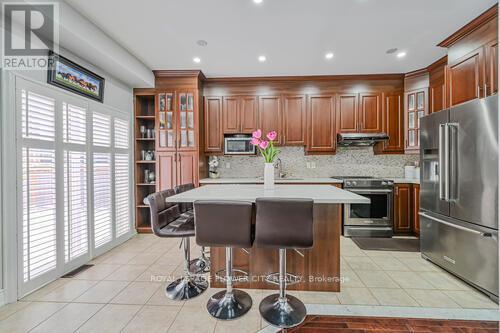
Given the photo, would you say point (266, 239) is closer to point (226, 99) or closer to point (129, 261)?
point (129, 261)

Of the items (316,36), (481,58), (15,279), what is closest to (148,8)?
(316,36)

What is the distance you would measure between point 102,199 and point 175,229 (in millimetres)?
1784

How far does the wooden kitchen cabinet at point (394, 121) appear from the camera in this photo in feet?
12.9

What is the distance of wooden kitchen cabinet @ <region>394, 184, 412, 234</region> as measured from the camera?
3.70m

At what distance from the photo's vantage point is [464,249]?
87.7 inches

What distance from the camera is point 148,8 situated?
2.19 meters

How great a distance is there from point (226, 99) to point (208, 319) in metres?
3.36

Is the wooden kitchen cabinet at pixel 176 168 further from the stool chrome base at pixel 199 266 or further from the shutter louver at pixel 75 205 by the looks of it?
the stool chrome base at pixel 199 266

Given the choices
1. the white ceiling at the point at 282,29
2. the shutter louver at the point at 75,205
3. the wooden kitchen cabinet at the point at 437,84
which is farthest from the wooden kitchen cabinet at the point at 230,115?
the wooden kitchen cabinet at the point at 437,84

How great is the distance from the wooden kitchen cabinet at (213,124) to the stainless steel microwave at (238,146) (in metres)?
0.12

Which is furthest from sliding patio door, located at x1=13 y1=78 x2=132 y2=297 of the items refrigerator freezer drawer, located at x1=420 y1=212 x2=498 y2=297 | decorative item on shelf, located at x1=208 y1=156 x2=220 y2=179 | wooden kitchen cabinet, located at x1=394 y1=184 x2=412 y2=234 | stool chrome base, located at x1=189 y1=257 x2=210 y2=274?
wooden kitchen cabinet, located at x1=394 y1=184 x2=412 y2=234

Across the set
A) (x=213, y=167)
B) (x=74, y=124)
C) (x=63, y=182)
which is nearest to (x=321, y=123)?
(x=213, y=167)

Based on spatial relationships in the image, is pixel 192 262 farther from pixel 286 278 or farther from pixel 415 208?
pixel 415 208

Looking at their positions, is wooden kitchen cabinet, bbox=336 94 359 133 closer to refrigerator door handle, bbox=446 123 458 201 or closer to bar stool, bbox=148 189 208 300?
refrigerator door handle, bbox=446 123 458 201
